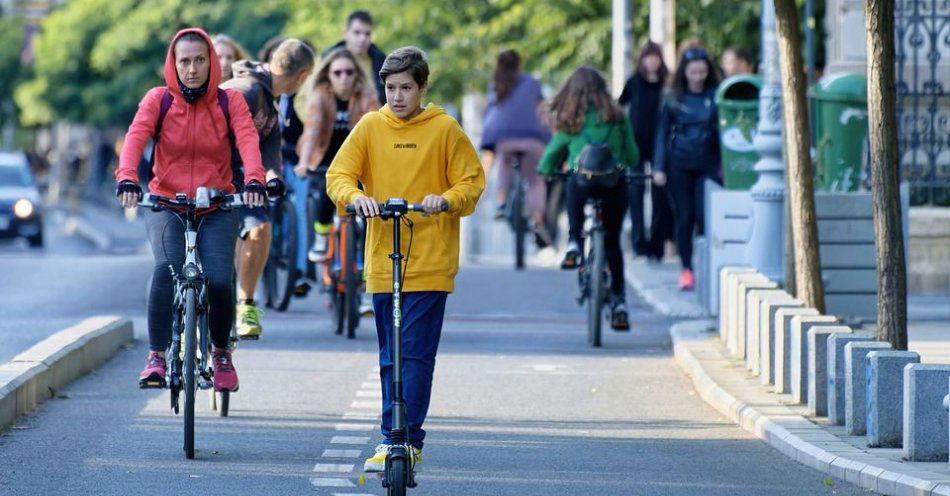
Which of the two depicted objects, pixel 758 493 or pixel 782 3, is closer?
pixel 758 493

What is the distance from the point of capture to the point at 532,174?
22.7m

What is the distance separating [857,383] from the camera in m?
10.0

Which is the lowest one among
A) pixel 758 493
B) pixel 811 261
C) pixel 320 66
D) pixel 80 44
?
pixel 758 493

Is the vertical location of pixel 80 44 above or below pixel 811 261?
above

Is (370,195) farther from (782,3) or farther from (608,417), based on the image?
(782,3)

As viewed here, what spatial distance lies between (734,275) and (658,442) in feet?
12.1

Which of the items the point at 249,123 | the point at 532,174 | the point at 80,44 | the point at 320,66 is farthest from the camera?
the point at 80,44

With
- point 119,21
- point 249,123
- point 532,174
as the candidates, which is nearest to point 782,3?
point 249,123

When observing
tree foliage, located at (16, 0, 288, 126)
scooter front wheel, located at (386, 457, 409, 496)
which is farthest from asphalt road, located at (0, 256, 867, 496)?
tree foliage, located at (16, 0, 288, 126)

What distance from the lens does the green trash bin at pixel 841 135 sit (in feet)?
57.2

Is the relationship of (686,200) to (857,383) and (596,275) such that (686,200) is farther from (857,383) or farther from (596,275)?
(857,383)

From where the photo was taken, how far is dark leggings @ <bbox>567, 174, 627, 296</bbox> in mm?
15305

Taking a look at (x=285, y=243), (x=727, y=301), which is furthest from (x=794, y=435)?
(x=285, y=243)

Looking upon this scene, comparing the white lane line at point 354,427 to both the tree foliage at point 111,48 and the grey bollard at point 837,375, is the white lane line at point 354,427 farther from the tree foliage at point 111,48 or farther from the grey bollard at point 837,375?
the tree foliage at point 111,48
